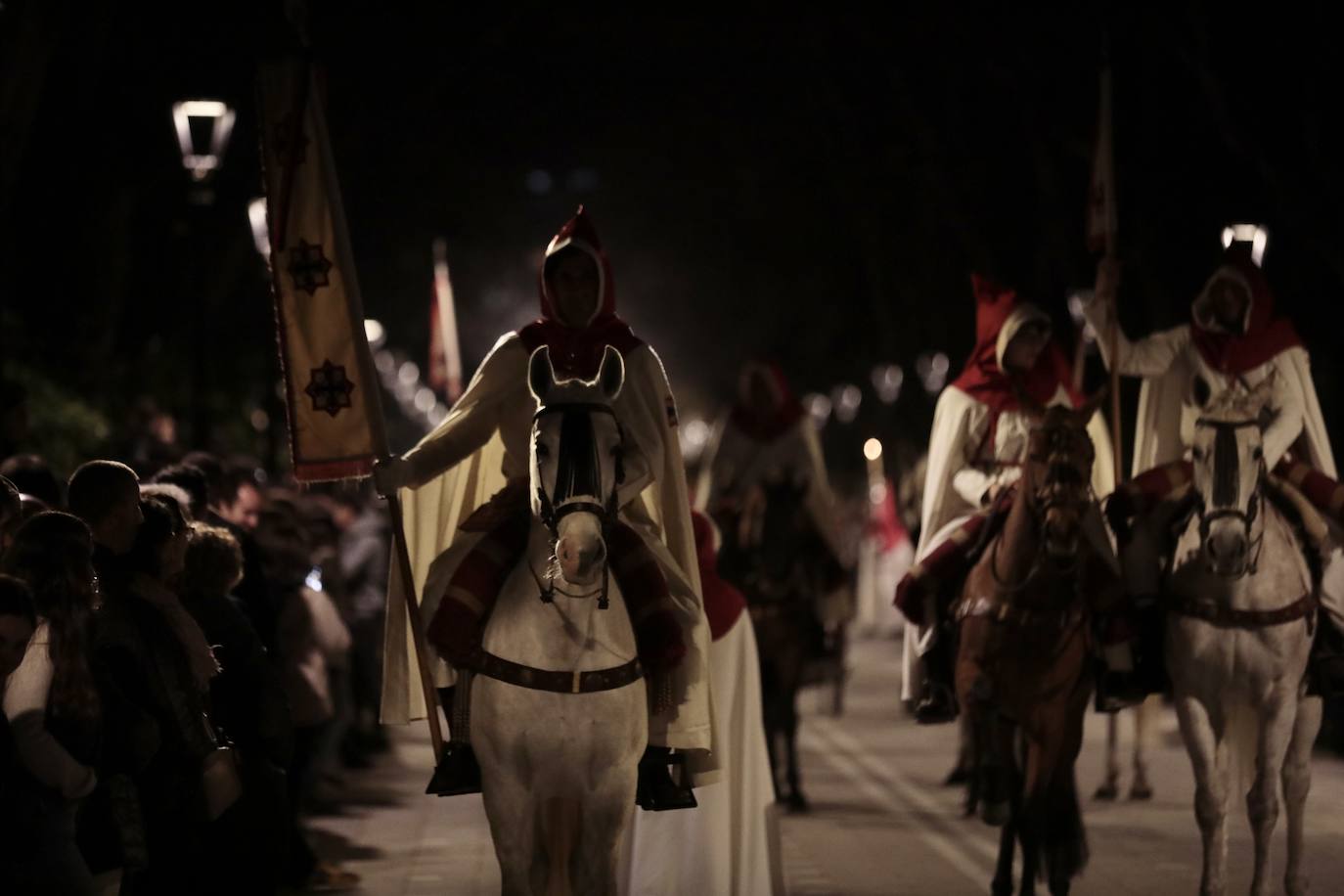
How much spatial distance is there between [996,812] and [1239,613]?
1.57 metres

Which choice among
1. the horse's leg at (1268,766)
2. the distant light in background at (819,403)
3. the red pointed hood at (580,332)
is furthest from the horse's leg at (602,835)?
the distant light in background at (819,403)

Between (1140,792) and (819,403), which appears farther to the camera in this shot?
(819,403)

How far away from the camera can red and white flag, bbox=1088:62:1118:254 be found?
1623 centimetres

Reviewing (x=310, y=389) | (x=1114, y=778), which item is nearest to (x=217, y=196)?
(x=1114, y=778)

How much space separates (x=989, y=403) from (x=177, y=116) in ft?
37.6

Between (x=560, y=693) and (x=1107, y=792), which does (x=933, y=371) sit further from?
(x=560, y=693)

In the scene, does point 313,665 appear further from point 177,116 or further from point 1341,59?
point 1341,59

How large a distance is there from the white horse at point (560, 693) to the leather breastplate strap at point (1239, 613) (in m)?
4.43

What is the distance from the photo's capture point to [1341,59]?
99.9ft

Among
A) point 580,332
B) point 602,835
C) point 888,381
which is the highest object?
point 888,381

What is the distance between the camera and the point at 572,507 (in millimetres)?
9578

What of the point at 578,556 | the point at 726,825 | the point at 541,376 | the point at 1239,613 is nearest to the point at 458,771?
the point at 578,556

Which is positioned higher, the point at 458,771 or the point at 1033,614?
the point at 1033,614

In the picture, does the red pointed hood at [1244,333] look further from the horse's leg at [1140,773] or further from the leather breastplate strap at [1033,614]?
the horse's leg at [1140,773]
